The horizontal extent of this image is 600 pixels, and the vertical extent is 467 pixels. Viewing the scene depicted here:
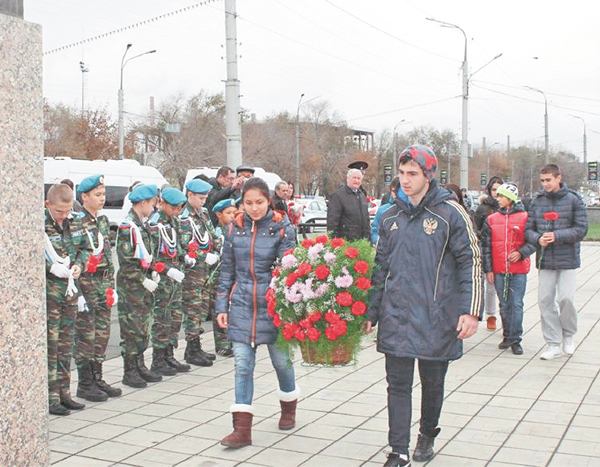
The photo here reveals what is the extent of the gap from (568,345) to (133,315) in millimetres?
4378

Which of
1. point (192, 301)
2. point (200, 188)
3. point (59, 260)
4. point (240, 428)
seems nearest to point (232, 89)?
point (200, 188)

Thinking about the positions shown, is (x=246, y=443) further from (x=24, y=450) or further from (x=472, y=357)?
(x=472, y=357)

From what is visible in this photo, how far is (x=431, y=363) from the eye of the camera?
16.3 feet

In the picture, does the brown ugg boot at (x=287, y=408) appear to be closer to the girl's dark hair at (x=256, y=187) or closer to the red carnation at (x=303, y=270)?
the red carnation at (x=303, y=270)

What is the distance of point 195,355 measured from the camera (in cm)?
811

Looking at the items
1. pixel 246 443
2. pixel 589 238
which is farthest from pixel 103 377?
pixel 589 238

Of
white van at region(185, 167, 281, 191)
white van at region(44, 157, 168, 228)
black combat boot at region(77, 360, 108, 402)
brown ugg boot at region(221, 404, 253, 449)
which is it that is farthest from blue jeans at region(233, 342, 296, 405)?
white van at region(44, 157, 168, 228)

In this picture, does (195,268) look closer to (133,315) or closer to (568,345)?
(133,315)

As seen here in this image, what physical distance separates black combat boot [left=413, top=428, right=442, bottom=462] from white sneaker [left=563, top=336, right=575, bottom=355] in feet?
12.2

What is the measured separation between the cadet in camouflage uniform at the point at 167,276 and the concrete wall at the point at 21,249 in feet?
11.3

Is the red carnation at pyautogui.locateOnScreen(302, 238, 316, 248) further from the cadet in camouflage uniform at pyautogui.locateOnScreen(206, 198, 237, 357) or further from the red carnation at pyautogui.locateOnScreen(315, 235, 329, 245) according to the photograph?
the cadet in camouflage uniform at pyautogui.locateOnScreen(206, 198, 237, 357)

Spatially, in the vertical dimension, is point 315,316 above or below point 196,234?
below

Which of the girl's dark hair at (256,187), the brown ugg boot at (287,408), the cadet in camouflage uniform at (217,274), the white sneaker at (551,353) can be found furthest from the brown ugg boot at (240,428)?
the white sneaker at (551,353)

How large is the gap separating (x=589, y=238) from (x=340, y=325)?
81.7 ft
